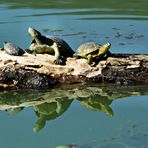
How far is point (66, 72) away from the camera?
16.6ft

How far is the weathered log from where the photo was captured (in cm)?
503

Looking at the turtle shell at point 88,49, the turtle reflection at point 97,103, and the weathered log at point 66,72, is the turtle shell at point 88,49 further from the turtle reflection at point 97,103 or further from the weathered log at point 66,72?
the turtle reflection at point 97,103

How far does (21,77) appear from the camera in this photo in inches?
200

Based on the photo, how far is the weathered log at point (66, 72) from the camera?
5.03 meters

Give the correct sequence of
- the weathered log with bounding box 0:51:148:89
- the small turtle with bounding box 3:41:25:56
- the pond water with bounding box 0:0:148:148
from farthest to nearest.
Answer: the small turtle with bounding box 3:41:25:56 → the weathered log with bounding box 0:51:148:89 → the pond water with bounding box 0:0:148:148

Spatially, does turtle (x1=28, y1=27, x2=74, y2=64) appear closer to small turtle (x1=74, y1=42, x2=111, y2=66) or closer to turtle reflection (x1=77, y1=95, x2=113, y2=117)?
small turtle (x1=74, y1=42, x2=111, y2=66)

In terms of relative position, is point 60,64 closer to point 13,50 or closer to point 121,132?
point 13,50

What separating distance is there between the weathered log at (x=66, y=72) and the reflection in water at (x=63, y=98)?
79mm

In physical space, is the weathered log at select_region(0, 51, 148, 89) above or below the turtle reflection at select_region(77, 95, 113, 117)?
above

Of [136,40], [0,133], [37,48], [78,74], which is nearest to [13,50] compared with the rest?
[37,48]

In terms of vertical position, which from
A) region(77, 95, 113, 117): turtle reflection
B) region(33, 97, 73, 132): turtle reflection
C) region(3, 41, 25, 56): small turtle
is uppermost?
region(3, 41, 25, 56): small turtle

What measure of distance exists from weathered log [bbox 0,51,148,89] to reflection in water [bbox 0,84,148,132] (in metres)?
0.08

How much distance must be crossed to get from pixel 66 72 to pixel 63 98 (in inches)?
11.8

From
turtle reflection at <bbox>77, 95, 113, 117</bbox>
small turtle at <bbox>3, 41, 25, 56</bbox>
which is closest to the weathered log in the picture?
small turtle at <bbox>3, 41, 25, 56</bbox>
